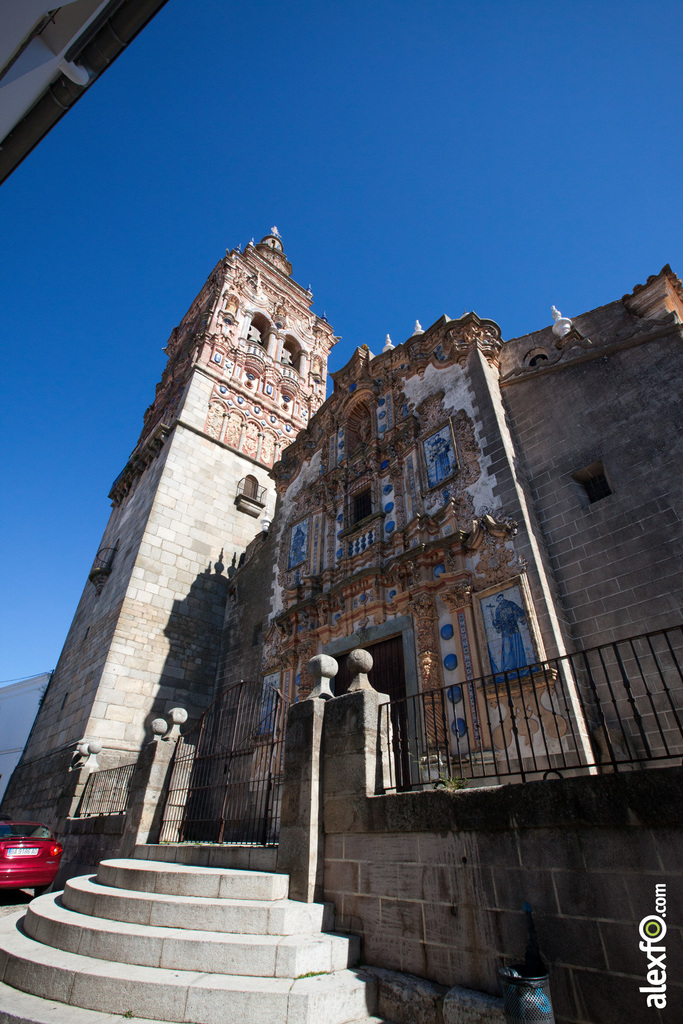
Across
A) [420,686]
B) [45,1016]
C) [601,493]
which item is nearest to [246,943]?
[45,1016]

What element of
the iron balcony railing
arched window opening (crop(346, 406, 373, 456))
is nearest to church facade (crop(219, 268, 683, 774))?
arched window opening (crop(346, 406, 373, 456))

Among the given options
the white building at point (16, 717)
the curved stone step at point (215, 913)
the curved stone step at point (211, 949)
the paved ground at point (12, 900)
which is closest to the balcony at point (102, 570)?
the paved ground at point (12, 900)

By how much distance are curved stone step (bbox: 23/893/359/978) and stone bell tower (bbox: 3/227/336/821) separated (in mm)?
9045

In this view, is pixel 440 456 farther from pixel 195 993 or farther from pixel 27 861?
pixel 27 861

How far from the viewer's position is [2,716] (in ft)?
112

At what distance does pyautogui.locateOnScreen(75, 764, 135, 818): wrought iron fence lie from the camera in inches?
451

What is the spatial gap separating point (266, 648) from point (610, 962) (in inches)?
432

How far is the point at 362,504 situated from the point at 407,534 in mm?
2576

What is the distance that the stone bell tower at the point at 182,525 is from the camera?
14.1 m

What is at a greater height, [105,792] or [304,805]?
[105,792]

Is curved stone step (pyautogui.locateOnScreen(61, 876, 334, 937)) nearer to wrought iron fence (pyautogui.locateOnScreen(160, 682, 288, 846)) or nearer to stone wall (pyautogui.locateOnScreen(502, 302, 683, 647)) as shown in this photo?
wrought iron fence (pyautogui.locateOnScreen(160, 682, 288, 846))

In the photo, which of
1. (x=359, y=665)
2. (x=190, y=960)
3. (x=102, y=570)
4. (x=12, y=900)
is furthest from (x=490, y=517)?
(x=102, y=570)

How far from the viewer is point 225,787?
746 centimetres

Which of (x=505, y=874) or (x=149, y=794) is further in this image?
(x=149, y=794)
